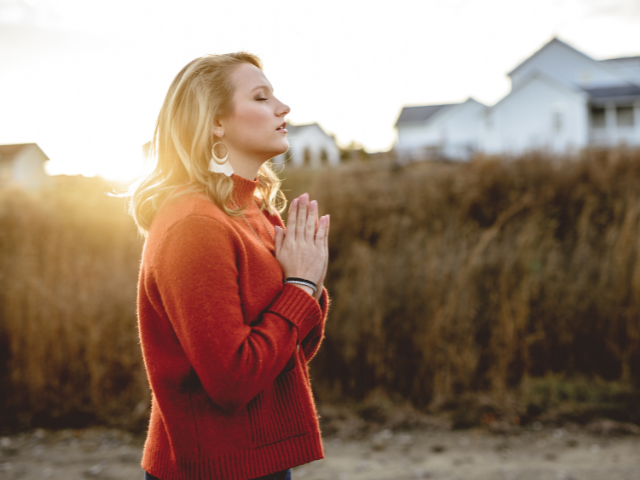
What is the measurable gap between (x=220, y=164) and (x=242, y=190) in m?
0.11

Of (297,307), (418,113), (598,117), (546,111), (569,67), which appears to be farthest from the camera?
(418,113)

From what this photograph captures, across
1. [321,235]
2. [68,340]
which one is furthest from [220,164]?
[68,340]

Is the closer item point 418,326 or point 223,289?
point 223,289

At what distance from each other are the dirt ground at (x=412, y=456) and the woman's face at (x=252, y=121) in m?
2.85

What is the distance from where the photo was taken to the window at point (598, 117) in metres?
29.9

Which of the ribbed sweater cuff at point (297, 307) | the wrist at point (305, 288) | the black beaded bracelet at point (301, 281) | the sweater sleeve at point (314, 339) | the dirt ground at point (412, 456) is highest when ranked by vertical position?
the black beaded bracelet at point (301, 281)

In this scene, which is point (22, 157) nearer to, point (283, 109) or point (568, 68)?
point (568, 68)

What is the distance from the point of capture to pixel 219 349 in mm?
1249

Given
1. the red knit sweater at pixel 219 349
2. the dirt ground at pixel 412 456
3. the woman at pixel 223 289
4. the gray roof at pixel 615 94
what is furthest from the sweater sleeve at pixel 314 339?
the gray roof at pixel 615 94

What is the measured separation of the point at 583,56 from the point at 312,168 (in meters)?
31.7

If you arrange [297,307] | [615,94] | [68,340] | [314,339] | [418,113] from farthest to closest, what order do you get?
[418,113]
[615,94]
[68,340]
[314,339]
[297,307]

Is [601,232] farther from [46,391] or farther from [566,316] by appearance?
[46,391]

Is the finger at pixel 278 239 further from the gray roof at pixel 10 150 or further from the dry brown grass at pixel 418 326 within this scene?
the gray roof at pixel 10 150

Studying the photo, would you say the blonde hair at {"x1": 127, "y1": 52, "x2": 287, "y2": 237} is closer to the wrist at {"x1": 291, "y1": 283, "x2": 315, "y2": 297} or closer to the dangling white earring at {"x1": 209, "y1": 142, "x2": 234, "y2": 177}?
the dangling white earring at {"x1": 209, "y1": 142, "x2": 234, "y2": 177}
